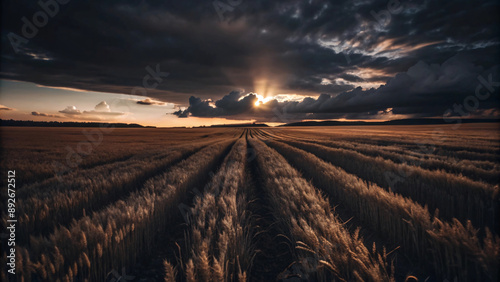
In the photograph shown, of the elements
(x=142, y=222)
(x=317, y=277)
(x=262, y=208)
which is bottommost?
(x=262, y=208)

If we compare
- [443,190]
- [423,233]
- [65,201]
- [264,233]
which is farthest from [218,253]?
[443,190]

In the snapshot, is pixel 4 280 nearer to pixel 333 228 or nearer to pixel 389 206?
pixel 333 228

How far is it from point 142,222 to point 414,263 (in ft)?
15.2

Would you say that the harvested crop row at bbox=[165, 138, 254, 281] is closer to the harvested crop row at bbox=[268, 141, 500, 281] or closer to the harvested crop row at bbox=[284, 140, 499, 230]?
the harvested crop row at bbox=[268, 141, 500, 281]

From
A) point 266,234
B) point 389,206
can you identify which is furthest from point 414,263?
point 266,234

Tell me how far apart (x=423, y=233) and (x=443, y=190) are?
3296 millimetres

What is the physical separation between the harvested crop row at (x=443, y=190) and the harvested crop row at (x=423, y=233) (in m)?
0.47

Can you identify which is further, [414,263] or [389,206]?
[389,206]

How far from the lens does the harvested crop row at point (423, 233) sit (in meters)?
2.46

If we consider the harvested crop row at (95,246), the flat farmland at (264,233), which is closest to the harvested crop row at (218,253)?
the flat farmland at (264,233)

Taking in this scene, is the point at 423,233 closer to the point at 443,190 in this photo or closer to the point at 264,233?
the point at 264,233

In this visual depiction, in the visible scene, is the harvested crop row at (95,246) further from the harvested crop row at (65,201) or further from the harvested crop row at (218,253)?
the harvested crop row at (218,253)

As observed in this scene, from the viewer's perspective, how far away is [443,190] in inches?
219

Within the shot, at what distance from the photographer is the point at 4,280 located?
6.84 ft
